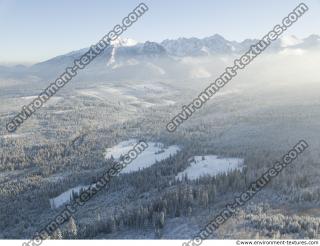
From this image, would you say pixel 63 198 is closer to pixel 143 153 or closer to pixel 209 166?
pixel 209 166

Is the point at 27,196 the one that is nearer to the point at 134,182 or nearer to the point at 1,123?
the point at 134,182

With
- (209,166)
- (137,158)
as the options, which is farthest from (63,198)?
(137,158)

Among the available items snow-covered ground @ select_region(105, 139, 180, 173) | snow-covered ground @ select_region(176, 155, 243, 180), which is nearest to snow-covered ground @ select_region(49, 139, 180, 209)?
snow-covered ground @ select_region(105, 139, 180, 173)

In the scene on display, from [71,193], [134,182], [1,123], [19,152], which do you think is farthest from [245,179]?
[1,123]

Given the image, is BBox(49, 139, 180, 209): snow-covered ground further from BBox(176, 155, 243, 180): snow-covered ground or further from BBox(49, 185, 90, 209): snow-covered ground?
BBox(176, 155, 243, 180): snow-covered ground

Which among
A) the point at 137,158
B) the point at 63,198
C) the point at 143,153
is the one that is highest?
the point at 143,153
